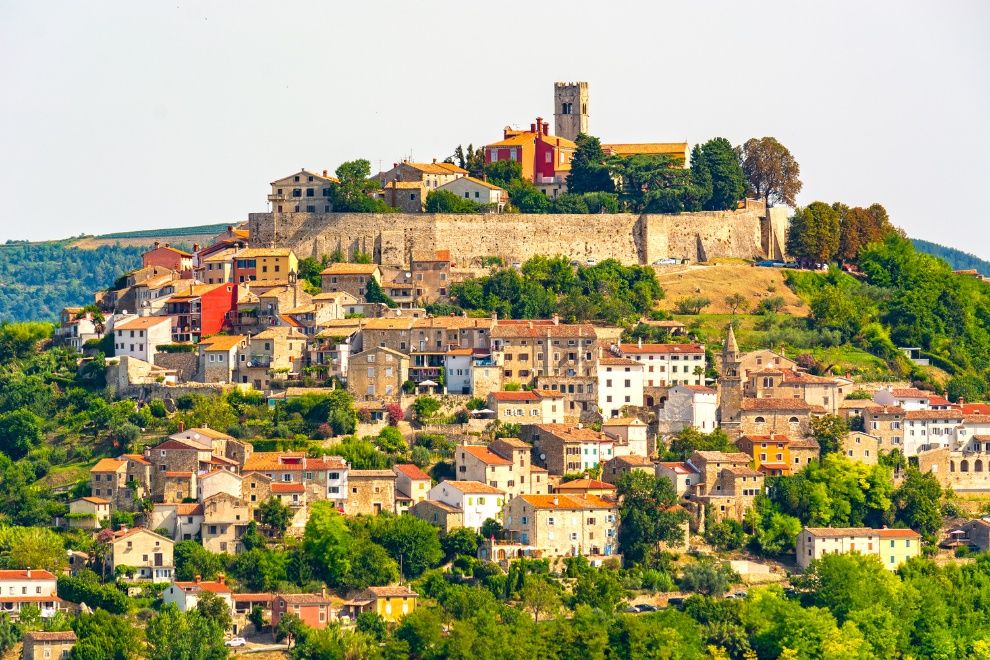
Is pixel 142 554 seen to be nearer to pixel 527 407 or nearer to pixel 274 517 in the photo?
pixel 274 517

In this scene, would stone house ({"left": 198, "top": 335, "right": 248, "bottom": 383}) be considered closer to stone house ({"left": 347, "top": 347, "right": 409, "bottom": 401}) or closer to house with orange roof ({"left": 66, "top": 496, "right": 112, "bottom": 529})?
stone house ({"left": 347, "top": 347, "right": 409, "bottom": 401})

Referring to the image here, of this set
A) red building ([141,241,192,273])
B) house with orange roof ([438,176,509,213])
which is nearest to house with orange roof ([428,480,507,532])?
red building ([141,241,192,273])

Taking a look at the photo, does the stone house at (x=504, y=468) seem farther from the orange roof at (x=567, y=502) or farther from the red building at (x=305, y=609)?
the red building at (x=305, y=609)

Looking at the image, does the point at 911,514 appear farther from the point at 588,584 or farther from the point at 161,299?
the point at 161,299

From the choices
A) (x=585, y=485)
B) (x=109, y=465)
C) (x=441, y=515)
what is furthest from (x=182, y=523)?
(x=585, y=485)

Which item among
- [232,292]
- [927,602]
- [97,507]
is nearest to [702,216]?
[232,292]

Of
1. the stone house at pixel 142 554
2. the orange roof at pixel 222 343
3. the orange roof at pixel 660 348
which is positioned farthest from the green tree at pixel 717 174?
the stone house at pixel 142 554
